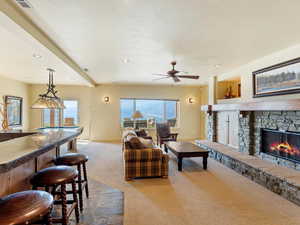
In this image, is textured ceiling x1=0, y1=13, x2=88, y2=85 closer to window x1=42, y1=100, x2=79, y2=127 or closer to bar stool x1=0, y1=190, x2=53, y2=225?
bar stool x1=0, y1=190, x2=53, y2=225

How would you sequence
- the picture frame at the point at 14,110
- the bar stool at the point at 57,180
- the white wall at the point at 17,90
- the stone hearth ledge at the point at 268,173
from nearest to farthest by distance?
the bar stool at the point at 57,180, the stone hearth ledge at the point at 268,173, the white wall at the point at 17,90, the picture frame at the point at 14,110

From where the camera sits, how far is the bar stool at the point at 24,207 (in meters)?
1.06

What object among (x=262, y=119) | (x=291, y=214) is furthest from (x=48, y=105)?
(x=262, y=119)

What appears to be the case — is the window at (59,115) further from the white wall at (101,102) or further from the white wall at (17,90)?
the white wall at (17,90)

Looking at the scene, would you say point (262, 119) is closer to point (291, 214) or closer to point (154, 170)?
point (291, 214)

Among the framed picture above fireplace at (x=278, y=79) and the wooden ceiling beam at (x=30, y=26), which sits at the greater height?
the wooden ceiling beam at (x=30, y=26)

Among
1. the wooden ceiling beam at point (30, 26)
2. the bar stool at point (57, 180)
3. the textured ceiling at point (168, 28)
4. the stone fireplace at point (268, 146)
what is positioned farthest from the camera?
the stone fireplace at point (268, 146)

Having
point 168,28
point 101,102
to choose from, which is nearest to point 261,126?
point 168,28

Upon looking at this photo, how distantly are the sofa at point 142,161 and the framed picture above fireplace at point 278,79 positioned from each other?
9.02 ft

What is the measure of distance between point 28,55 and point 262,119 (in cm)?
532

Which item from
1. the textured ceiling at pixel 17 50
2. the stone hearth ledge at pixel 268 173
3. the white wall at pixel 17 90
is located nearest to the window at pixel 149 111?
the white wall at pixel 17 90

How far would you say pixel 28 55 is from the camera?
362 cm

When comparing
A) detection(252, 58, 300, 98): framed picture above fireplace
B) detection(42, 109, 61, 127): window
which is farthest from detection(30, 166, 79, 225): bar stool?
detection(42, 109, 61, 127): window

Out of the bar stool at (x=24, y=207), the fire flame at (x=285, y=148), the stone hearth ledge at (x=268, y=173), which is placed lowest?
the stone hearth ledge at (x=268, y=173)
